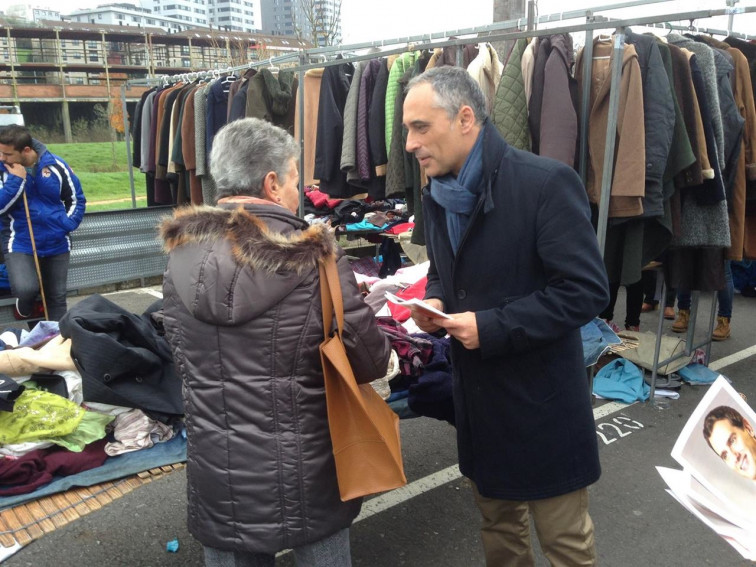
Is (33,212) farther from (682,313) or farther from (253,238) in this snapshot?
(682,313)

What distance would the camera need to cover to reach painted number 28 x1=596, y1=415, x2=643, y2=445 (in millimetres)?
4148

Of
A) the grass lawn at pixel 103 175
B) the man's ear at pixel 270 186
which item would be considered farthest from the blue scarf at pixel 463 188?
the grass lawn at pixel 103 175

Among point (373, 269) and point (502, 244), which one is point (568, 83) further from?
point (373, 269)

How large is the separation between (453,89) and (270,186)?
23.4 inches

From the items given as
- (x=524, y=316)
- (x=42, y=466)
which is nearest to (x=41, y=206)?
(x=42, y=466)

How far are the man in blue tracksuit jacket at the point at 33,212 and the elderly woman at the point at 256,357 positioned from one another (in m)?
4.12

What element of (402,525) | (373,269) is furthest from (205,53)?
(402,525)

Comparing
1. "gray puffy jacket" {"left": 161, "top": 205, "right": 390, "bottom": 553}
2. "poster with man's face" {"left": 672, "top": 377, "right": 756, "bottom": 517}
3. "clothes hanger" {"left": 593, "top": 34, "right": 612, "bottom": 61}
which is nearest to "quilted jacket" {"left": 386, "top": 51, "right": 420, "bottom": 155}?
"clothes hanger" {"left": 593, "top": 34, "right": 612, "bottom": 61}

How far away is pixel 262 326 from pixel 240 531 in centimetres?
58

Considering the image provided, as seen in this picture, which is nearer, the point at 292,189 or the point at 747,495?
the point at 747,495

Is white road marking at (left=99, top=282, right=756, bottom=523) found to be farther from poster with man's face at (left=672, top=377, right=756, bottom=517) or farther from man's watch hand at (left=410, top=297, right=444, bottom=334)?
poster with man's face at (left=672, top=377, right=756, bottom=517)

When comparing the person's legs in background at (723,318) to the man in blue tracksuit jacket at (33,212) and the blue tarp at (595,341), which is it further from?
the man in blue tracksuit jacket at (33,212)

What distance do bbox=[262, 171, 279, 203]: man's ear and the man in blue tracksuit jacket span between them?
423 centimetres

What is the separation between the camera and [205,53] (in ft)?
221
